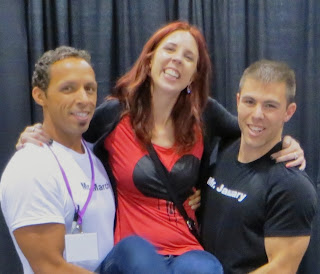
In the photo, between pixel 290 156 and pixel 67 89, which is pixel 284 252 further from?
pixel 67 89

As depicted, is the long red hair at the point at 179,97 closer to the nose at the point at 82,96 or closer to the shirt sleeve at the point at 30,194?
the nose at the point at 82,96

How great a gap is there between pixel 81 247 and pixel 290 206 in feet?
1.99

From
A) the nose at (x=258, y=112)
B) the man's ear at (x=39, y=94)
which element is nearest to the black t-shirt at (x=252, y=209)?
the nose at (x=258, y=112)

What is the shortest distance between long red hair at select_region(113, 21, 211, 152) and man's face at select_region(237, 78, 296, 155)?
27 centimetres

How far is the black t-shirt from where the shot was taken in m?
1.44

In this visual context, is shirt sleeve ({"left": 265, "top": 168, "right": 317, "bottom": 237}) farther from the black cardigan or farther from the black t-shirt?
the black cardigan

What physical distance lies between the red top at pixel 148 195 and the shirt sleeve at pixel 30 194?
0.32 meters

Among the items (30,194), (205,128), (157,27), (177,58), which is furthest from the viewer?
(157,27)

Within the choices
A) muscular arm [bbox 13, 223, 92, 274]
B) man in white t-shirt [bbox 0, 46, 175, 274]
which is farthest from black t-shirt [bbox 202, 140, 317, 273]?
muscular arm [bbox 13, 223, 92, 274]

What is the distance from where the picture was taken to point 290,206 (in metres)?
1.44

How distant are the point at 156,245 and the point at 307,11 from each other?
1.48 metres

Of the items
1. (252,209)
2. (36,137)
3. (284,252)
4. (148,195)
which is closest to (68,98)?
(36,137)

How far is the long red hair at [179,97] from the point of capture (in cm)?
179

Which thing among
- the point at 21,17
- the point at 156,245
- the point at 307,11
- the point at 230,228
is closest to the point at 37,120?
the point at 21,17
